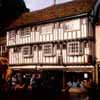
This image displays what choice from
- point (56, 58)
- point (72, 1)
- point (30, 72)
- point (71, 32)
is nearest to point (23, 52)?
point (30, 72)

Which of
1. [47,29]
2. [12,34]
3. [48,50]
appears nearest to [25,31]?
[12,34]

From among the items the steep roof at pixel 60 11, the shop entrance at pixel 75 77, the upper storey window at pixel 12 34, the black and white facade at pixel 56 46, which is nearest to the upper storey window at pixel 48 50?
the black and white facade at pixel 56 46

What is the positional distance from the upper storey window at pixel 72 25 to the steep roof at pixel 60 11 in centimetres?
68

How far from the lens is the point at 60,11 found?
854 inches

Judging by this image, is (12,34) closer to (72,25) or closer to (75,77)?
(72,25)

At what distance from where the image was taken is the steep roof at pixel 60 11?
19.5 m

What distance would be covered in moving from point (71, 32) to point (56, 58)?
9.66 ft

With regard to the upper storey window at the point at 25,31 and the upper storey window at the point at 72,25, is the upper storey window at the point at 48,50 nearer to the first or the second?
the upper storey window at the point at 72,25

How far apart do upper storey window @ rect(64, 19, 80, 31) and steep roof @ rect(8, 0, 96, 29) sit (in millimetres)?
683

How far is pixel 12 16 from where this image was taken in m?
30.3

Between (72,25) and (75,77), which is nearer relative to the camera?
(72,25)

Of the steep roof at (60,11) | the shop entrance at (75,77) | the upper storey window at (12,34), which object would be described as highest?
the steep roof at (60,11)

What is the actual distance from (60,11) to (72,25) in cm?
293

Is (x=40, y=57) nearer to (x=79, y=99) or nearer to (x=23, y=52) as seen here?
(x=23, y=52)
